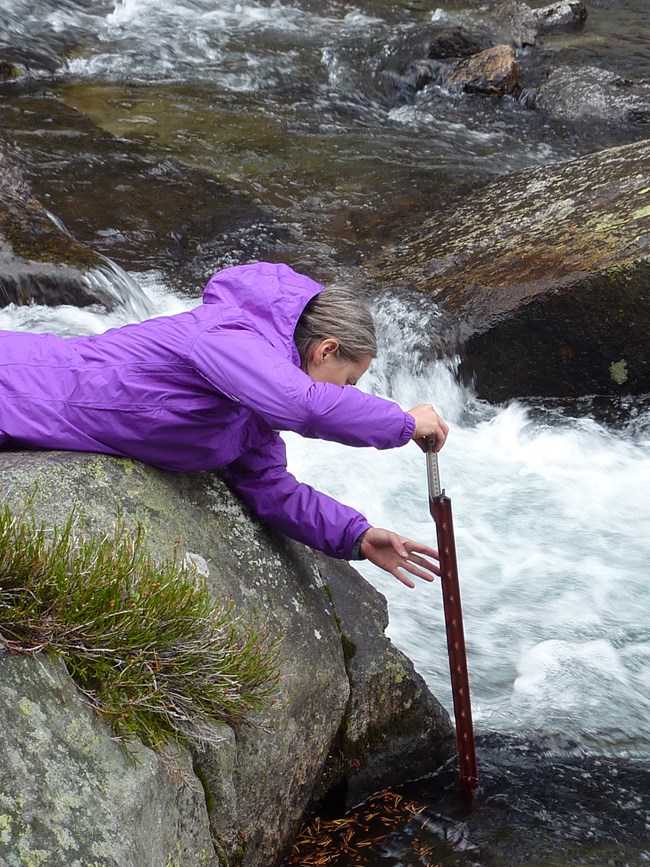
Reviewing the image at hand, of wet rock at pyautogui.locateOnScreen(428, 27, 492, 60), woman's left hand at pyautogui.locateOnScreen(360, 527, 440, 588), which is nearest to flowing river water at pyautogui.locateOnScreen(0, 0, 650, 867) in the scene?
wet rock at pyautogui.locateOnScreen(428, 27, 492, 60)

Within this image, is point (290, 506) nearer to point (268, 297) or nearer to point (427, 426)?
point (427, 426)

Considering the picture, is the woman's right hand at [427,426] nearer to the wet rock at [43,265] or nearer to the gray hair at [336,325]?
the gray hair at [336,325]

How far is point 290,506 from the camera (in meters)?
3.99

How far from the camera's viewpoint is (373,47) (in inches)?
638

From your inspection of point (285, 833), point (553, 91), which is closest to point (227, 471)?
point (285, 833)

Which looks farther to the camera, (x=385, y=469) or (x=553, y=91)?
(x=553, y=91)

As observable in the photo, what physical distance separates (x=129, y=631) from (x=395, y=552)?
4.39 feet

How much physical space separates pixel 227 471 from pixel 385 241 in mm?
5696

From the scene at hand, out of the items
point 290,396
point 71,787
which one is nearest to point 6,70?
point 290,396

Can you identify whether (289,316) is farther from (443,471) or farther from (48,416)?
(443,471)

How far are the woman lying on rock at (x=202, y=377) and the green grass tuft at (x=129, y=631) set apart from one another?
489 mm

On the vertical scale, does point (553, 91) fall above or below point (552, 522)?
above

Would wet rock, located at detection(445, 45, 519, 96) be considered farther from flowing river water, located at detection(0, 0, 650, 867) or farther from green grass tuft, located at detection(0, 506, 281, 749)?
green grass tuft, located at detection(0, 506, 281, 749)

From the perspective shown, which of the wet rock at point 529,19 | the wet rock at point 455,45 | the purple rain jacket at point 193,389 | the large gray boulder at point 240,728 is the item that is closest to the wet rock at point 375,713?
the large gray boulder at point 240,728
